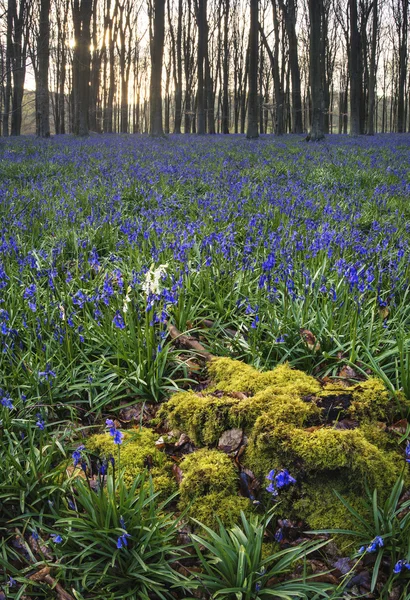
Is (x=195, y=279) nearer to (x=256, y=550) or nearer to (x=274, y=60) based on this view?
(x=256, y=550)

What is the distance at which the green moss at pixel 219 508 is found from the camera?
2164 millimetres

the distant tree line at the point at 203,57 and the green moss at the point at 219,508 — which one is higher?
the distant tree line at the point at 203,57

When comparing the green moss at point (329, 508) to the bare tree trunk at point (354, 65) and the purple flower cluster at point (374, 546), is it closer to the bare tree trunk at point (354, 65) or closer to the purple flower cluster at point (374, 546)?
the purple flower cluster at point (374, 546)

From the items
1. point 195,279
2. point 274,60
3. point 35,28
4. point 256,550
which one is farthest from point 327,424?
point 35,28

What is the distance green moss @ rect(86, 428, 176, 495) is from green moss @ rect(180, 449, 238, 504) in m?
0.12

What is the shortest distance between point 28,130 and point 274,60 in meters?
118

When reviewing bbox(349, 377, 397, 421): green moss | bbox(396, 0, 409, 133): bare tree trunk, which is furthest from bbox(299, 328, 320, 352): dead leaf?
bbox(396, 0, 409, 133): bare tree trunk

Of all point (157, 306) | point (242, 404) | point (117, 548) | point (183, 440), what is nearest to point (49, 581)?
point (117, 548)

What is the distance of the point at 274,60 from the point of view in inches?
1064

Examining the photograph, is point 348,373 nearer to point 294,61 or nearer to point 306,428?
point 306,428

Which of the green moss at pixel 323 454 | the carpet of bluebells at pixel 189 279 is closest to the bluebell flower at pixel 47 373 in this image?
the carpet of bluebells at pixel 189 279

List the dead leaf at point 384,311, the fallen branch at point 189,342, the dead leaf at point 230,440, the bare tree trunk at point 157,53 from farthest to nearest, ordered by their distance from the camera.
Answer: the bare tree trunk at point 157,53 → the dead leaf at point 384,311 → the fallen branch at point 189,342 → the dead leaf at point 230,440

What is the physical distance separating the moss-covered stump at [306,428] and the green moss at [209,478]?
96 mm

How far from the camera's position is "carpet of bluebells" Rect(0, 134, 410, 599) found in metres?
2.62
